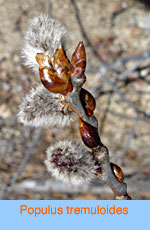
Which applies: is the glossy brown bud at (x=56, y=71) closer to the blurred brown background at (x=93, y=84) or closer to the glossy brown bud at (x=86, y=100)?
the glossy brown bud at (x=86, y=100)

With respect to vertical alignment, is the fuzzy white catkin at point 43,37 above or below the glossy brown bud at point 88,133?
above

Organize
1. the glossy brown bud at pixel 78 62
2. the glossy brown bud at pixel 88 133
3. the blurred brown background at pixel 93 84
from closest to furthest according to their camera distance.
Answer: the glossy brown bud at pixel 78 62
the glossy brown bud at pixel 88 133
the blurred brown background at pixel 93 84

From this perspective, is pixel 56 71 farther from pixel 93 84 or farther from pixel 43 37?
pixel 93 84

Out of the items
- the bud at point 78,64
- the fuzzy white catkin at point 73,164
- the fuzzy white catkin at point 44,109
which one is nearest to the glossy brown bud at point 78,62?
the bud at point 78,64

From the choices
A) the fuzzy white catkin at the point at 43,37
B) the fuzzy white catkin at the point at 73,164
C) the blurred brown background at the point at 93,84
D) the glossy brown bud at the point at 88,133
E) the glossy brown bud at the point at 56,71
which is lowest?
the fuzzy white catkin at the point at 73,164

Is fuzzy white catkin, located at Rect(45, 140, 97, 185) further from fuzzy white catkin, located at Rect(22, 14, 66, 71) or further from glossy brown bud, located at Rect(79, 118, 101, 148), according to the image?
fuzzy white catkin, located at Rect(22, 14, 66, 71)

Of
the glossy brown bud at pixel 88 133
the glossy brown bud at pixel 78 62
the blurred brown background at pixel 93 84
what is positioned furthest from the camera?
the blurred brown background at pixel 93 84

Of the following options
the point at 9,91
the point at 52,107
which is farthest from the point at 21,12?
the point at 52,107

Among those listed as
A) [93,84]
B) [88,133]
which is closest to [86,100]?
[88,133]
